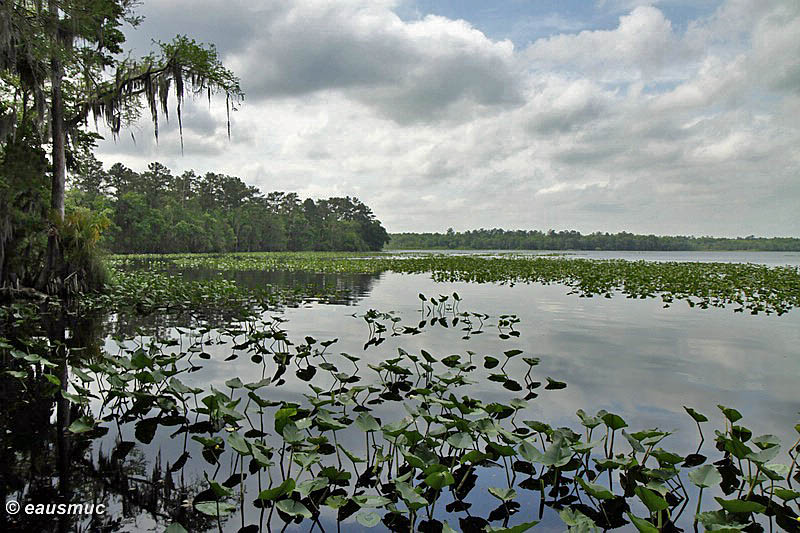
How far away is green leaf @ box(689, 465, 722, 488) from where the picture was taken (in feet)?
8.74

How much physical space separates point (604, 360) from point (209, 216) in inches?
2323

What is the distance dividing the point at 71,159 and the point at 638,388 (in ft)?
49.8

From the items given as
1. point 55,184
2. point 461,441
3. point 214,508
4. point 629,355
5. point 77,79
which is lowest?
point 629,355

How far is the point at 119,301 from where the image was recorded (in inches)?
459

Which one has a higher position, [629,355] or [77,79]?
[77,79]

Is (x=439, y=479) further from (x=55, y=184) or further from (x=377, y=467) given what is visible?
(x=55, y=184)

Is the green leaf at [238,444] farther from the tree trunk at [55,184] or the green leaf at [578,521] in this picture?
the tree trunk at [55,184]

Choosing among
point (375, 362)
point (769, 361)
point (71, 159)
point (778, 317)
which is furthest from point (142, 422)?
point (778, 317)

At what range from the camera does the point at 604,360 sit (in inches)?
283

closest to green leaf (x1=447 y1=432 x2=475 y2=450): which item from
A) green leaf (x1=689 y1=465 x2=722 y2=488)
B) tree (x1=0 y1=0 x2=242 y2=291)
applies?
green leaf (x1=689 y1=465 x2=722 y2=488)

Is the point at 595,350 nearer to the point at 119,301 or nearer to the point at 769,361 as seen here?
the point at 769,361

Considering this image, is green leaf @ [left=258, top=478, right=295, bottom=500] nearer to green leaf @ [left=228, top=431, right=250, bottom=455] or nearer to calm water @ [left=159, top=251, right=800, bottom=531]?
green leaf @ [left=228, top=431, right=250, bottom=455]

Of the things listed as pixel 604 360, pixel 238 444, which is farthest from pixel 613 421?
Result: pixel 604 360

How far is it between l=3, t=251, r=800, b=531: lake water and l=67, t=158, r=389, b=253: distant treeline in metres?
35.7
